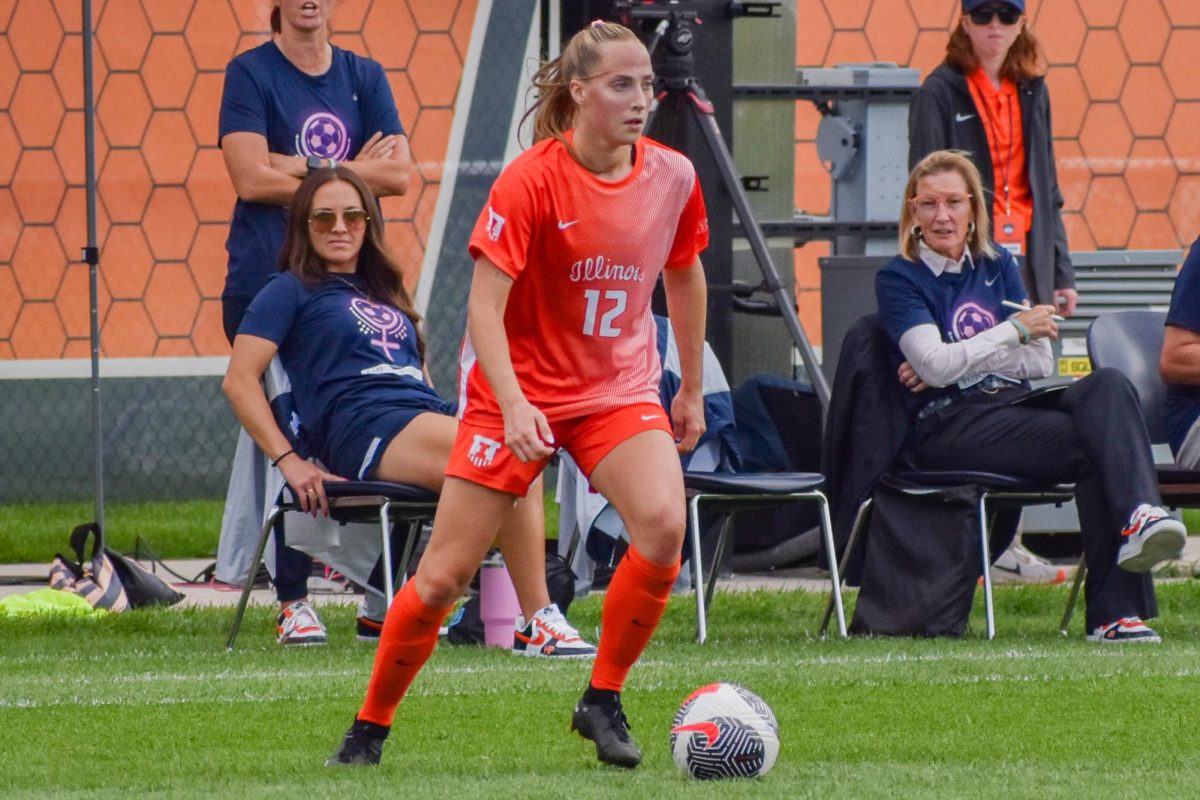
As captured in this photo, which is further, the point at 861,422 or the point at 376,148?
the point at 376,148

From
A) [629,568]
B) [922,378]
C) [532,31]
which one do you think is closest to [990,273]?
[922,378]

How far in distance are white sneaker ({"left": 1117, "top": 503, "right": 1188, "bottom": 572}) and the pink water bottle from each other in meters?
1.74

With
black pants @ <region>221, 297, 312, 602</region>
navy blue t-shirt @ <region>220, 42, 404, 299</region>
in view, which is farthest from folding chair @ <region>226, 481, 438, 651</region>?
navy blue t-shirt @ <region>220, 42, 404, 299</region>

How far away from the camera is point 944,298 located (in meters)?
6.77

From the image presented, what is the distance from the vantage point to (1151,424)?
22.8ft

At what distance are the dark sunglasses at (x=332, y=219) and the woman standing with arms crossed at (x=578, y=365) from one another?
2114 millimetres

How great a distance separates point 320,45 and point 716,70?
2.07m

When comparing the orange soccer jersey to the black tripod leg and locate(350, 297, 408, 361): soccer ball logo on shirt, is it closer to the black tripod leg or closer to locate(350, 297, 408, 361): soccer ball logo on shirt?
locate(350, 297, 408, 361): soccer ball logo on shirt

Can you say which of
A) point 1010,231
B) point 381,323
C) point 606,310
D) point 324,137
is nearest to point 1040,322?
point 1010,231

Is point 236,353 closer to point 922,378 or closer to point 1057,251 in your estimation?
point 922,378

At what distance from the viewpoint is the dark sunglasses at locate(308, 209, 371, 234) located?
6.74 meters

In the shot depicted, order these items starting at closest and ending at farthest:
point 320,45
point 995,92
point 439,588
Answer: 1. point 439,588
2. point 320,45
3. point 995,92

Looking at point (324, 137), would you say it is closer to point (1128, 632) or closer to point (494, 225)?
point (494, 225)

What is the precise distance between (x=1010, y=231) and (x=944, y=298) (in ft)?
3.77
